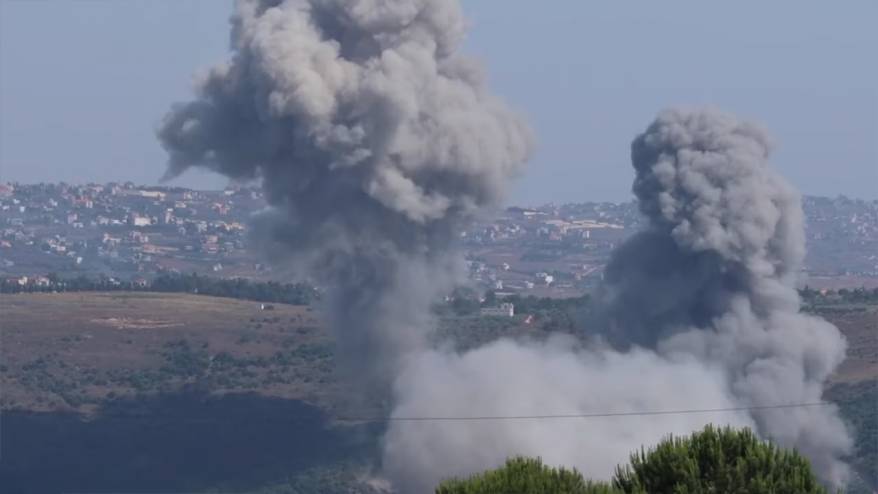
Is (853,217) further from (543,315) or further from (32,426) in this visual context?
(32,426)

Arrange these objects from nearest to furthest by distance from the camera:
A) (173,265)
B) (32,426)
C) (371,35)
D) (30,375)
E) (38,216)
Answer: (371,35) → (32,426) → (30,375) → (173,265) → (38,216)

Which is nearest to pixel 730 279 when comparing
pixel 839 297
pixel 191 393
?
pixel 191 393

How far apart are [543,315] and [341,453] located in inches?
1115

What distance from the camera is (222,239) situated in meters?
Result: 147

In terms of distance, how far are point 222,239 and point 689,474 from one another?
400 ft

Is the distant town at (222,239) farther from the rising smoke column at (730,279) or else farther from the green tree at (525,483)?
the green tree at (525,483)

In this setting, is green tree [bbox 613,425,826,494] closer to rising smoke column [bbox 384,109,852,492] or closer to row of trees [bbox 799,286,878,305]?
rising smoke column [bbox 384,109,852,492]

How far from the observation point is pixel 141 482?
210 feet

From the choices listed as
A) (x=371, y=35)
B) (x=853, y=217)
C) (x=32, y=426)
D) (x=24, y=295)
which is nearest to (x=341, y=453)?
(x=32, y=426)

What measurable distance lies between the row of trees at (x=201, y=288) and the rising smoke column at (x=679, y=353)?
3720 centimetres

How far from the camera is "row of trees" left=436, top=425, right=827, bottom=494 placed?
26141mm

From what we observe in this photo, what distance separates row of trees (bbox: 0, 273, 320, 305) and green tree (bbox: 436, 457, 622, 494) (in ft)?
242

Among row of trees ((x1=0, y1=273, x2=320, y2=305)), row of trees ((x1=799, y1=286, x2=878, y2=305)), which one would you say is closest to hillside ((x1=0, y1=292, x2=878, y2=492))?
row of trees ((x1=799, y1=286, x2=878, y2=305))

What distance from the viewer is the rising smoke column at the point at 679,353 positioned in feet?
197
